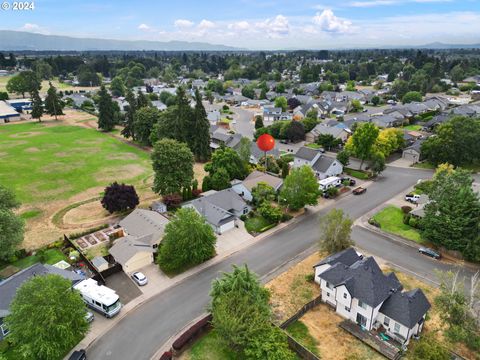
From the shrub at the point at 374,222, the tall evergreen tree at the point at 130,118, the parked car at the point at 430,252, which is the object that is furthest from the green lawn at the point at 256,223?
the tall evergreen tree at the point at 130,118

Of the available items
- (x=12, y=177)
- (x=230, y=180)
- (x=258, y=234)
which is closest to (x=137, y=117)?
(x=12, y=177)

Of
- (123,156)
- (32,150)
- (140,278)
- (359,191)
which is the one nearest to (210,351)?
(140,278)

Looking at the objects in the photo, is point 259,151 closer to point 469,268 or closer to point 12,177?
point 469,268

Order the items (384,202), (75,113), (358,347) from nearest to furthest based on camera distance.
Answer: (358,347), (384,202), (75,113)

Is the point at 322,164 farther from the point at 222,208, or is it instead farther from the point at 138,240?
the point at 138,240

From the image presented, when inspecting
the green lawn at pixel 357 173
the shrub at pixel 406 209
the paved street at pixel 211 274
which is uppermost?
the shrub at pixel 406 209

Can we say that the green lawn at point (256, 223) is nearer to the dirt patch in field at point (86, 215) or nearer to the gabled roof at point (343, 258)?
the gabled roof at point (343, 258)
